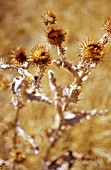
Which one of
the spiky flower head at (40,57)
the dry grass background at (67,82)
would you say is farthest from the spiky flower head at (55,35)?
the dry grass background at (67,82)

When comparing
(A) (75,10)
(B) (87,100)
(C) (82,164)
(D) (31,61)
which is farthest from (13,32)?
(D) (31,61)

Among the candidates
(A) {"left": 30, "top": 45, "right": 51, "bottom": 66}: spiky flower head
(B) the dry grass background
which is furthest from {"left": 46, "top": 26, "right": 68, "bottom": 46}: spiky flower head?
(B) the dry grass background

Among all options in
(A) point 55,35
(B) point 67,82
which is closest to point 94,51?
(A) point 55,35

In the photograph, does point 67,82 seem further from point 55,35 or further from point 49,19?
point 55,35

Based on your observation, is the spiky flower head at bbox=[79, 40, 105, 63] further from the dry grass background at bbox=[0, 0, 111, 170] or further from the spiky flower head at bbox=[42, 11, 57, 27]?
the dry grass background at bbox=[0, 0, 111, 170]

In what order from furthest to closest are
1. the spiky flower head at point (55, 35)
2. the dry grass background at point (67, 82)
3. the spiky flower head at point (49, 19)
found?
1. the dry grass background at point (67, 82)
2. the spiky flower head at point (49, 19)
3. the spiky flower head at point (55, 35)

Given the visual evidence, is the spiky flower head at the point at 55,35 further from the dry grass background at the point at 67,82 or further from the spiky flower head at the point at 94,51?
the dry grass background at the point at 67,82

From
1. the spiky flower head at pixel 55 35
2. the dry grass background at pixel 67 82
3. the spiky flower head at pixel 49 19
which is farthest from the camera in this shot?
the dry grass background at pixel 67 82
